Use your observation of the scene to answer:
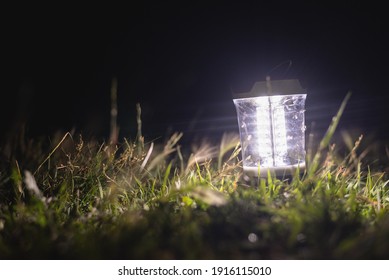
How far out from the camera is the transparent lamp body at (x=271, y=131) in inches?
100

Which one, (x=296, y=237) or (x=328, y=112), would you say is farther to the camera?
(x=328, y=112)

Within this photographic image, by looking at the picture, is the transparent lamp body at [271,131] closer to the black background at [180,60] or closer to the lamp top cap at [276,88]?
the lamp top cap at [276,88]

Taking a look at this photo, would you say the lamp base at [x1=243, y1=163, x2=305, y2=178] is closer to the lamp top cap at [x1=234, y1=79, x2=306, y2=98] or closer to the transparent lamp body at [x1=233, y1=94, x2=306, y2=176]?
the transparent lamp body at [x1=233, y1=94, x2=306, y2=176]

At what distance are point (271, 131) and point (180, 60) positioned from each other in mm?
1947

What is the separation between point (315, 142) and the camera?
4059 mm

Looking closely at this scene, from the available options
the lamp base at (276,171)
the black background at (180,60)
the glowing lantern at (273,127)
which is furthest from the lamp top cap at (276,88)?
the black background at (180,60)

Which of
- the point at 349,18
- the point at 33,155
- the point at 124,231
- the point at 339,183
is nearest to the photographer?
the point at 124,231

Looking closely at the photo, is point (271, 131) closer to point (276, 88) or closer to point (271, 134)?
point (271, 134)

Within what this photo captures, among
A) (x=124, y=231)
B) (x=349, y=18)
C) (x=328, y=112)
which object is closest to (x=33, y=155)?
(x=124, y=231)

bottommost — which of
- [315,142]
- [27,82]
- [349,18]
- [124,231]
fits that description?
[315,142]

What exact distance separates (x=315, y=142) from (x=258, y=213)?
2.48 metres

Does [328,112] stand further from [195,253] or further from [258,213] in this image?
[195,253]

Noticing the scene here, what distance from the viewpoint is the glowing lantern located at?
2381 millimetres

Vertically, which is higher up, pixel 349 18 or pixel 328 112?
pixel 349 18
